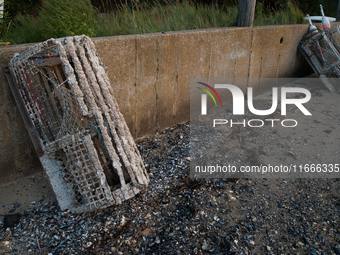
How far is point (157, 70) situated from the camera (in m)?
3.66

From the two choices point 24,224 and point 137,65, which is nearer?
point 24,224

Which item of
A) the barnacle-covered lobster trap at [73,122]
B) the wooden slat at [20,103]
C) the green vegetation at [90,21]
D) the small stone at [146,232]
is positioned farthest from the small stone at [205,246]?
the green vegetation at [90,21]

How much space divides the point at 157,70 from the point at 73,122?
5.15ft

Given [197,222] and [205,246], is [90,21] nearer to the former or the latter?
[197,222]

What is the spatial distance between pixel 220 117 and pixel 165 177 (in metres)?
1.72

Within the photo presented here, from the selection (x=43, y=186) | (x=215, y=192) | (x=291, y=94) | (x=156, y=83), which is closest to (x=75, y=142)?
(x=43, y=186)

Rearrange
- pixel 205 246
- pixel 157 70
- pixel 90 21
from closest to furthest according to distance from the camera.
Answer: pixel 205 246 < pixel 90 21 < pixel 157 70

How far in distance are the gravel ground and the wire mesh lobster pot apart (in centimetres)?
335

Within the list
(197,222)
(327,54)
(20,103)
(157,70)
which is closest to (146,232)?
(197,222)

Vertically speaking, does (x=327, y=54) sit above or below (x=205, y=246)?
above

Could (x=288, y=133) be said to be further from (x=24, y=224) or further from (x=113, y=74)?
(x=24, y=224)

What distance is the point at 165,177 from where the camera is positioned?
3.00m

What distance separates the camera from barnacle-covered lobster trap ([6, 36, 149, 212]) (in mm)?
2355

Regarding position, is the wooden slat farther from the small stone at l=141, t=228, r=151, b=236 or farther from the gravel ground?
the small stone at l=141, t=228, r=151, b=236
